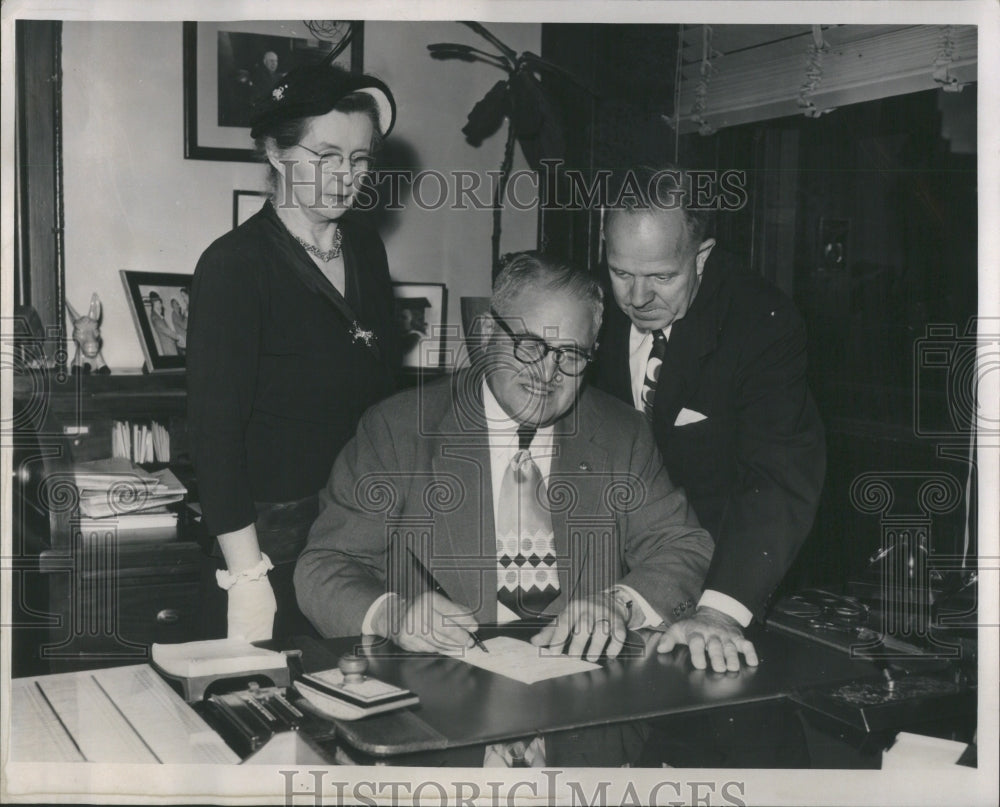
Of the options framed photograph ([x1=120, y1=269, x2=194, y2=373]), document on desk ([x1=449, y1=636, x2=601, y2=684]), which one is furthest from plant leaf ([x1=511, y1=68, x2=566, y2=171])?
document on desk ([x1=449, y1=636, x2=601, y2=684])

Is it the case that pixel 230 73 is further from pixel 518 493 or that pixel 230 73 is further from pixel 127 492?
pixel 518 493

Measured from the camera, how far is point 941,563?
2.23m

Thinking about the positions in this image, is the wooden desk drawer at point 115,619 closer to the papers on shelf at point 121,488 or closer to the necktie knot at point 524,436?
the papers on shelf at point 121,488

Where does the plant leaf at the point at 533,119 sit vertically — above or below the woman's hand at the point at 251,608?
above

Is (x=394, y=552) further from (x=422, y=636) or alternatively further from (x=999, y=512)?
(x=999, y=512)

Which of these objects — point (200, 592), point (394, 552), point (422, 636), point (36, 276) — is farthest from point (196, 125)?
point (422, 636)

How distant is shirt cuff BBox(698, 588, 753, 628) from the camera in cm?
205

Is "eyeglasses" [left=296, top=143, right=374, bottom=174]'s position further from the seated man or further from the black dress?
the seated man

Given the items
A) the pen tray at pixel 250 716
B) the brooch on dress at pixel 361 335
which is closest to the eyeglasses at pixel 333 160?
the brooch on dress at pixel 361 335

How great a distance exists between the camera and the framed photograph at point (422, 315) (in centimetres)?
316

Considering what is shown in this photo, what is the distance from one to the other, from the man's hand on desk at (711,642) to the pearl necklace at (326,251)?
4.26 ft

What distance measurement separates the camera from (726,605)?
Result: 206 cm

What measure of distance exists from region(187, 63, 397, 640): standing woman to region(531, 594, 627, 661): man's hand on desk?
0.80m

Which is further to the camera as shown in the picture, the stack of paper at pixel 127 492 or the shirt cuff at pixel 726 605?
the stack of paper at pixel 127 492
